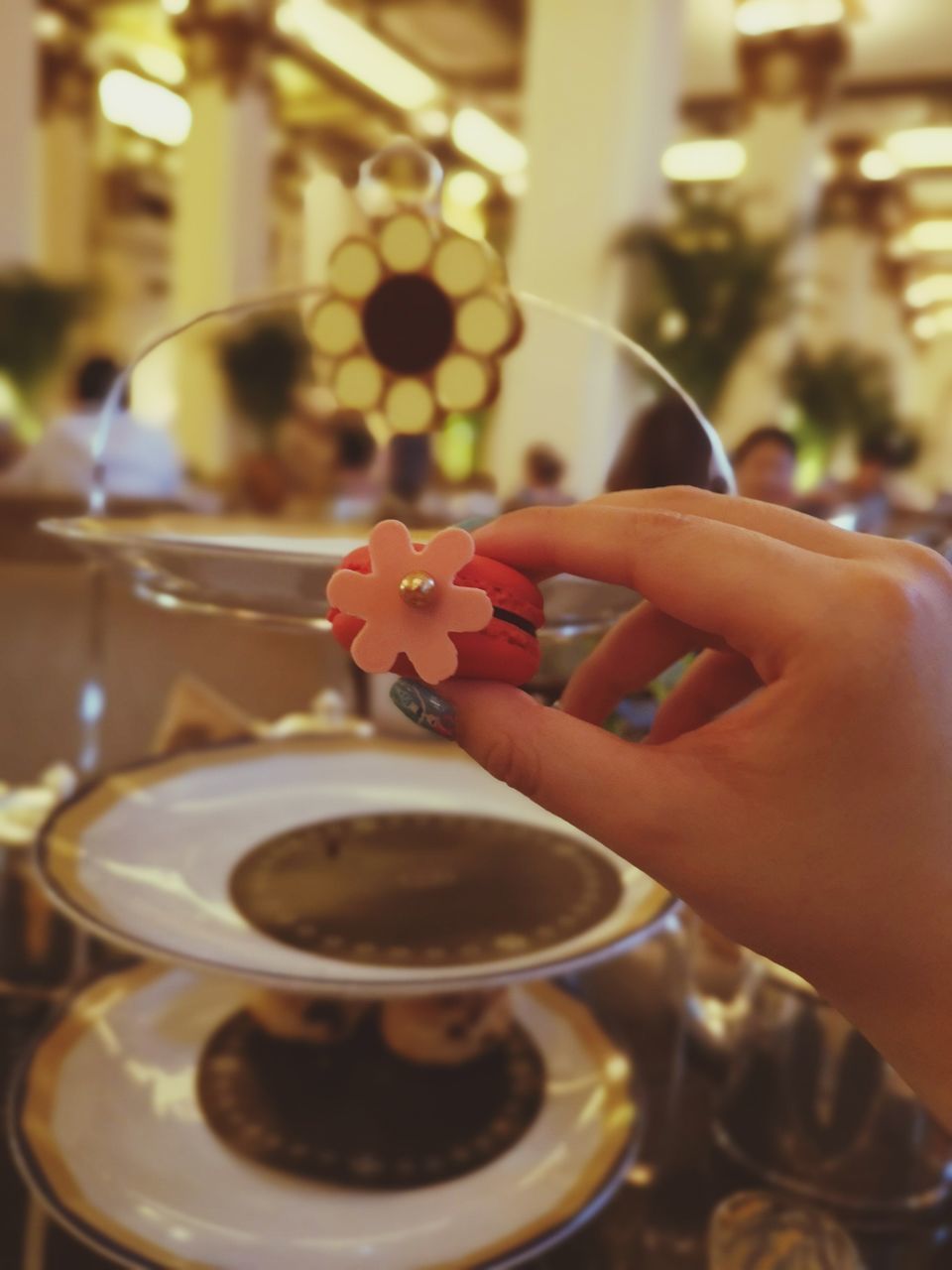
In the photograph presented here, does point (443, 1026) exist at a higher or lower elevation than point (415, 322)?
lower

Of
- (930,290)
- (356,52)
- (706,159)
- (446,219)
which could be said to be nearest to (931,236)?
(930,290)

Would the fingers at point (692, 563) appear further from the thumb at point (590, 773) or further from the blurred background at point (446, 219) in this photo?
the blurred background at point (446, 219)

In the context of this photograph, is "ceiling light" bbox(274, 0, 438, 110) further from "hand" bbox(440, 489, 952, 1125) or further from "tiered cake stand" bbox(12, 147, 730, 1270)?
"hand" bbox(440, 489, 952, 1125)

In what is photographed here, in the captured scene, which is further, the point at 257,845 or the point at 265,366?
the point at 265,366

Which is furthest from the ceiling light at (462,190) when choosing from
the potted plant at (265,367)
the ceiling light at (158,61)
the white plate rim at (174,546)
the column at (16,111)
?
the ceiling light at (158,61)

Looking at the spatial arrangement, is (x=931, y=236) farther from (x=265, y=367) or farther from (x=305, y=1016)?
(x=305, y=1016)

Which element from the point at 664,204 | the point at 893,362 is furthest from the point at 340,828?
the point at 893,362

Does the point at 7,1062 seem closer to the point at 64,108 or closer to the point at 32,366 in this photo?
the point at 32,366
